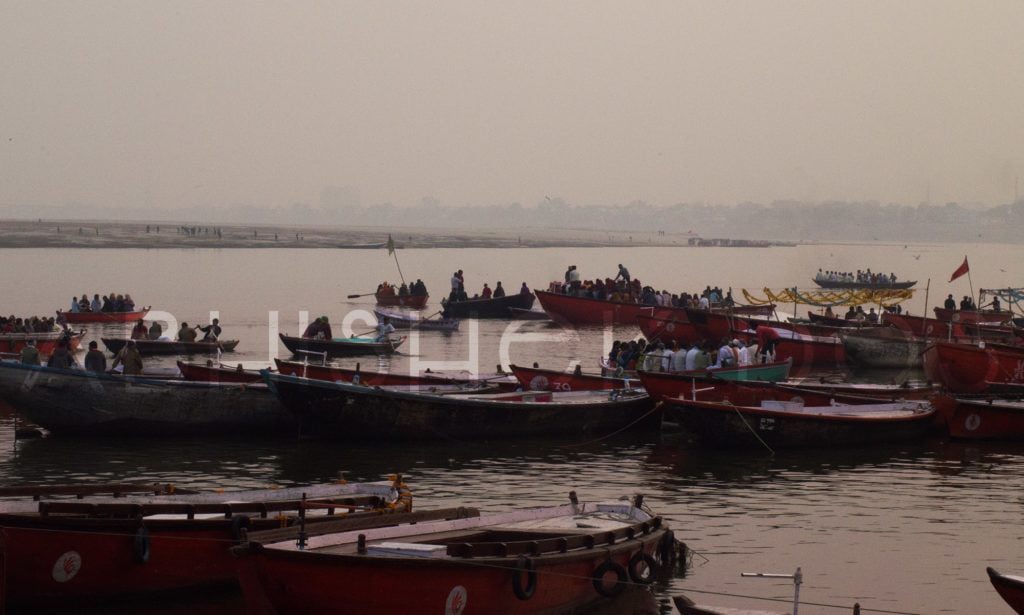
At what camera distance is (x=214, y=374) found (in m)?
26.6

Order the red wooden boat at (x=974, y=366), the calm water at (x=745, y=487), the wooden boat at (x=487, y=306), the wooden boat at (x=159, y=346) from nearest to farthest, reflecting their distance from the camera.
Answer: the calm water at (x=745, y=487) → the red wooden boat at (x=974, y=366) → the wooden boat at (x=159, y=346) → the wooden boat at (x=487, y=306)

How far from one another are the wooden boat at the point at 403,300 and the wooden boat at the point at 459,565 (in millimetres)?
44516

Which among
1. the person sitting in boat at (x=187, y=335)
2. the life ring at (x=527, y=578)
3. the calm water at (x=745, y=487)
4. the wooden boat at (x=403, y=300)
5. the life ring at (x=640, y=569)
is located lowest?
the calm water at (x=745, y=487)

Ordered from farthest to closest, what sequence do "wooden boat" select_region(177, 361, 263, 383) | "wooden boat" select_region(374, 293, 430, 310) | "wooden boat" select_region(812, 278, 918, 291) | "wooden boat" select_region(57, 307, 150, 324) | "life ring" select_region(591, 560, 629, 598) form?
"wooden boat" select_region(812, 278, 918, 291) → "wooden boat" select_region(374, 293, 430, 310) → "wooden boat" select_region(57, 307, 150, 324) → "wooden boat" select_region(177, 361, 263, 383) → "life ring" select_region(591, 560, 629, 598)

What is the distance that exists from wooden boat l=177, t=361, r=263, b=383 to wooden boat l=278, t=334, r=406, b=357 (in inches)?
452

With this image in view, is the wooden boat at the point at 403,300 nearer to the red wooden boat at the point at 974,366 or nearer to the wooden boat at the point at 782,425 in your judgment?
the red wooden boat at the point at 974,366

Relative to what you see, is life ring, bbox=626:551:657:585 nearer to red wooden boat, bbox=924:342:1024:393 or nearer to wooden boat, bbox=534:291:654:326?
red wooden boat, bbox=924:342:1024:393

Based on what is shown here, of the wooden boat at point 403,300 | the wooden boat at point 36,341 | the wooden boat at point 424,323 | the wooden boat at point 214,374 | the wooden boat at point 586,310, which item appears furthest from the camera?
the wooden boat at point 403,300

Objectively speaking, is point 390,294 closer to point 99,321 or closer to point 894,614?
point 99,321

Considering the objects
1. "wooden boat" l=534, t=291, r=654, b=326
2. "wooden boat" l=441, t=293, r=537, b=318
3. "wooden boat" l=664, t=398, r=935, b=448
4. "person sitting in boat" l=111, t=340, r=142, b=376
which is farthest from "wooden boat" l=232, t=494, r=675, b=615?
"wooden boat" l=441, t=293, r=537, b=318

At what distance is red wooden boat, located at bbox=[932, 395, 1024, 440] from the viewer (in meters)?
25.0

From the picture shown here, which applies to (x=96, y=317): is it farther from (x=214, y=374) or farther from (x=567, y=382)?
(x=567, y=382)

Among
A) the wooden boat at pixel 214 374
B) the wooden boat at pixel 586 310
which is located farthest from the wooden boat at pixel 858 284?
the wooden boat at pixel 214 374

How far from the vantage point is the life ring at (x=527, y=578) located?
12.5m
